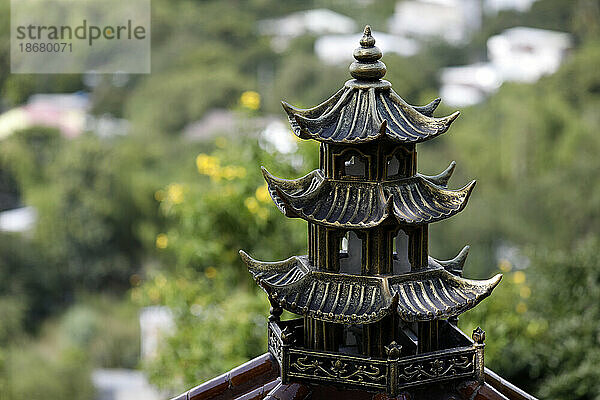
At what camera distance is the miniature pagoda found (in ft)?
12.7

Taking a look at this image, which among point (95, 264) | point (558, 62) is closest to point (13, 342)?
point (95, 264)

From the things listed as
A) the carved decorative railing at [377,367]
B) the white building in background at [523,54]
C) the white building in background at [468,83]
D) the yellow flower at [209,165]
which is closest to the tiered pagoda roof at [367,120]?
the carved decorative railing at [377,367]

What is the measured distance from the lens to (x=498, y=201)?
18203mm

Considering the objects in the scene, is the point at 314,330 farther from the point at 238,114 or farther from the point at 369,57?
the point at 238,114

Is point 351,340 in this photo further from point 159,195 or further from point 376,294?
point 159,195

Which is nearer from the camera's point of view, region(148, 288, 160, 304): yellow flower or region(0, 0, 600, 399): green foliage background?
region(148, 288, 160, 304): yellow flower

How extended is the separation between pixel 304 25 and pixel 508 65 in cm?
526

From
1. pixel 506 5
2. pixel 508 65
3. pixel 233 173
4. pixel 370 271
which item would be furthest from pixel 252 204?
pixel 506 5

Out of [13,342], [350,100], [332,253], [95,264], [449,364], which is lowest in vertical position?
[13,342]

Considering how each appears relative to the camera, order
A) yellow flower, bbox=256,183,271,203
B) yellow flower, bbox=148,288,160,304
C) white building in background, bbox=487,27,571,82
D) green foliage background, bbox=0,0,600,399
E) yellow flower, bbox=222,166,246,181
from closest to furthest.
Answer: yellow flower, bbox=256,183,271,203 < yellow flower, bbox=222,166,246,181 < yellow flower, bbox=148,288,160,304 < green foliage background, bbox=0,0,600,399 < white building in background, bbox=487,27,571,82

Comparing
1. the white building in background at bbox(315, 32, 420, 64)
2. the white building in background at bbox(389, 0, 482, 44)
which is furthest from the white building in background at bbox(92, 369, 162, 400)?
the white building in background at bbox(389, 0, 482, 44)

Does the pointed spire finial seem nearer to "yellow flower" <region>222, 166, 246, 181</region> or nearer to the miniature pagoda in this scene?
the miniature pagoda

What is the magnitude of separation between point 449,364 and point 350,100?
1.38 meters

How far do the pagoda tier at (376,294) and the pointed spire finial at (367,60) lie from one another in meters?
0.99
